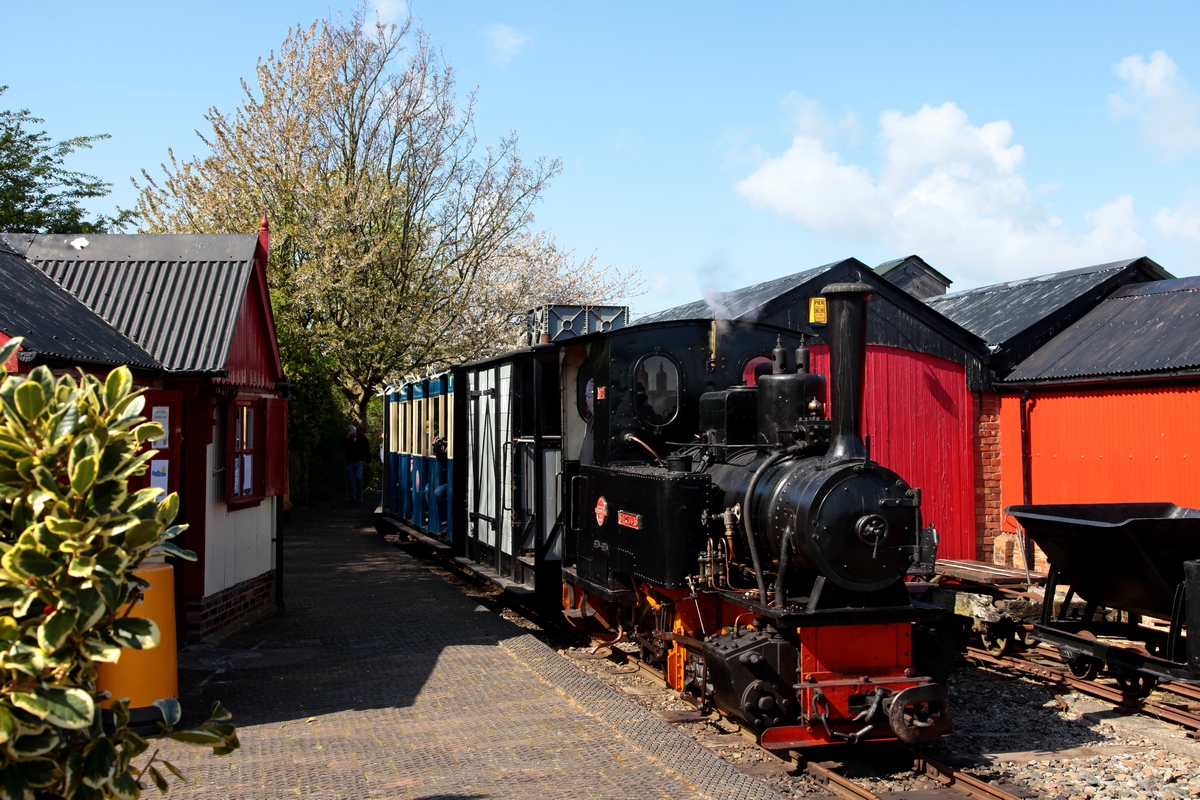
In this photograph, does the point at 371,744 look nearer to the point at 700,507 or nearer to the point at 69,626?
the point at 700,507

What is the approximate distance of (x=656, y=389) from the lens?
27.0ft

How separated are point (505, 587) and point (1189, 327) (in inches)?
356

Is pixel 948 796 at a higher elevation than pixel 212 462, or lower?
lower

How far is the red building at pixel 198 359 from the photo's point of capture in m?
8.43

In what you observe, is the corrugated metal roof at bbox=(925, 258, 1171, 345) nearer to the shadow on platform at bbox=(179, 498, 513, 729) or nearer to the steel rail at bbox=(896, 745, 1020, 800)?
the shadow on platform at bbox=(179, 498, 513, 729)

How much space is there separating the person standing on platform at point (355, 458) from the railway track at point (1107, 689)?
16.3 meters

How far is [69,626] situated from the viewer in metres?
2.56

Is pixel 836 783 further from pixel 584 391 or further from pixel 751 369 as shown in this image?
pixel 584 391

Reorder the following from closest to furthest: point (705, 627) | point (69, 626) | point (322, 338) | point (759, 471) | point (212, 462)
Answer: point (69, 626)
point (759, 471)
point (705, 627)
point (212, 462)
point (322, 338)

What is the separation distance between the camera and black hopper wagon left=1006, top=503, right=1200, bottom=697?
6.81 meters

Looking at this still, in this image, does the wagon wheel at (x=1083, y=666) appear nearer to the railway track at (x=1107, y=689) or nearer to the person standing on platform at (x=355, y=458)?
the railway track at (x=1107, y=689)

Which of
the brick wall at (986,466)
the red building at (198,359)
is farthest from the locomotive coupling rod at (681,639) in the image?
the brick wall at (986,466)

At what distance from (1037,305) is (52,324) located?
13731 mm

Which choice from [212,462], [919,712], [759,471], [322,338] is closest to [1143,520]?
[919,712]
